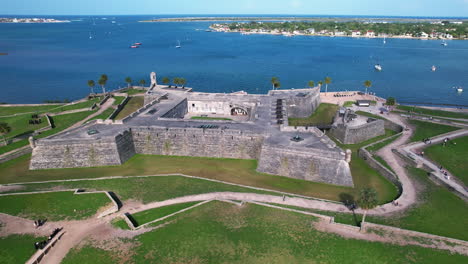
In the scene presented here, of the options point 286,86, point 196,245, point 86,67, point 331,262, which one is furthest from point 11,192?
point 86,67

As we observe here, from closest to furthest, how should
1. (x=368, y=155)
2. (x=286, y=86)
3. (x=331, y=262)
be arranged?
1. (x=331, y=262)
2. (x=368, y=155)
3. (x=286, y=86)

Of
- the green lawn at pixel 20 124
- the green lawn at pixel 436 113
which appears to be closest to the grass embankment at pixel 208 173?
the green lawn at pixel 20 124

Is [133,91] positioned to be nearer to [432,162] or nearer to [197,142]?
[197,142]

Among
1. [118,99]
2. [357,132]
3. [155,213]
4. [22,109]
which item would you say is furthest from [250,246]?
[22,109]

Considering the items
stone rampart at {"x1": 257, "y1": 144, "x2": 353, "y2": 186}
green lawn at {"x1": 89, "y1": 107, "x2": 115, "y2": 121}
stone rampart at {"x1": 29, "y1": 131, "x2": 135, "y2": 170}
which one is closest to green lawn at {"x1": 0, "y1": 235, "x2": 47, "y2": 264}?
stone rampart at {"x1": 29, "y1": 131, "x2": 135, "y2": 170}

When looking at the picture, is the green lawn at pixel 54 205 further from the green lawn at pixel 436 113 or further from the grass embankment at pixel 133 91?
the green lawn at pixel 436 113

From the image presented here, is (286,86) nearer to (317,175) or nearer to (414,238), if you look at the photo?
(317,175)
